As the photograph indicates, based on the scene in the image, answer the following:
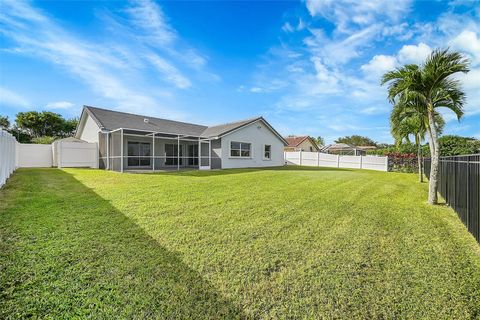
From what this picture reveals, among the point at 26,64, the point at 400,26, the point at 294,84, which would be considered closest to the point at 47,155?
the point at 26,64

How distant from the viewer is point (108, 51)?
527 inches

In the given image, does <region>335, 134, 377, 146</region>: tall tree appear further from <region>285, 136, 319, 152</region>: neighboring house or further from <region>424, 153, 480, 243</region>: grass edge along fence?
<region>424, 153, 480, 243</region>: grass edge along fence

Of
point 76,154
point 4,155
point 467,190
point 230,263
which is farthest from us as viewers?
point 76,154

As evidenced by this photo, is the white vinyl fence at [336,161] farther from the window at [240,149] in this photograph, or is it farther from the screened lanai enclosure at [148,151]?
the screened lanai enclosure at [148,151]

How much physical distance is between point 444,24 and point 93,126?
22427 mm

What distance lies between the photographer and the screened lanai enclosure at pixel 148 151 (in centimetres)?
1638

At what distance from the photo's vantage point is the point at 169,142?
798 inches

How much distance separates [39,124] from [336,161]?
4223 centimetres

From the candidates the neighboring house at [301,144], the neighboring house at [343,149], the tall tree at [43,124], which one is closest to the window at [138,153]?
the tall tree at [43,124]

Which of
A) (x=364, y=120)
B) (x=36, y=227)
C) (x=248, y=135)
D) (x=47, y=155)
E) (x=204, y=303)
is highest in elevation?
(x=364, y=120)

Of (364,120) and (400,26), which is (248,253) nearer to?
(400,26)

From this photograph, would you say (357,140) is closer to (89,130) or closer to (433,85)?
(433,85)

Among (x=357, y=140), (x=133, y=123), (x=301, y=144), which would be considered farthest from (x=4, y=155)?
(x=357, y=140)

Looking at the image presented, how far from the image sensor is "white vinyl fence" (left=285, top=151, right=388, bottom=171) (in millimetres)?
22609
